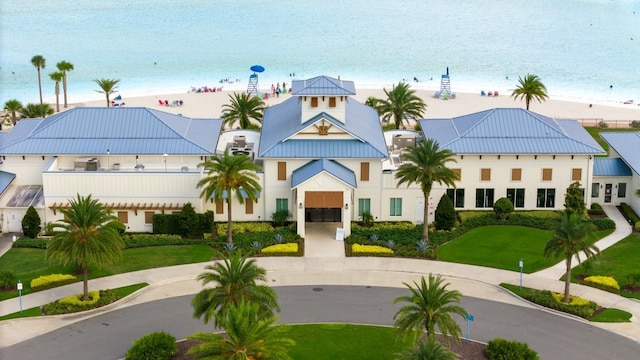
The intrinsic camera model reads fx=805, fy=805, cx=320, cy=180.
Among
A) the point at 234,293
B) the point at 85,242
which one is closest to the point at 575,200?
the point at 234,293

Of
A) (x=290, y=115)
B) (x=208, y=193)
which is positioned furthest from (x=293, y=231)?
(x=290, y=115)

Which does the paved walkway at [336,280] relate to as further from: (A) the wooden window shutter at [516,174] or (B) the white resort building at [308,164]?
(A) the wooden window shutter at [516,174]

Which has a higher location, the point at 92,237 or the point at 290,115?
the point at 290,115

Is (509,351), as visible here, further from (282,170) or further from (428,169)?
(282,170)

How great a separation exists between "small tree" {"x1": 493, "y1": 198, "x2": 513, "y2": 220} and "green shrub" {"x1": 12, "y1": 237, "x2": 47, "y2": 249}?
1487 inches

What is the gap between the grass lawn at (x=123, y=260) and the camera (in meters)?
59.1

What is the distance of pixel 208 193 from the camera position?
61969mm

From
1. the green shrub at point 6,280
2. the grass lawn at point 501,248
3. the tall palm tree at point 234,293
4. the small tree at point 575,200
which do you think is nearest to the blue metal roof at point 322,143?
the grass lawn at point 501,248

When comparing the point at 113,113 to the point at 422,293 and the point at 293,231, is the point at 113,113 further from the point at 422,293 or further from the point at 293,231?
the point at 422,293

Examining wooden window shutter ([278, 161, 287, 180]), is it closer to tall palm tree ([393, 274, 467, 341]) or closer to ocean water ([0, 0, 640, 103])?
tall palm tree ([393, 274, 467, 341])

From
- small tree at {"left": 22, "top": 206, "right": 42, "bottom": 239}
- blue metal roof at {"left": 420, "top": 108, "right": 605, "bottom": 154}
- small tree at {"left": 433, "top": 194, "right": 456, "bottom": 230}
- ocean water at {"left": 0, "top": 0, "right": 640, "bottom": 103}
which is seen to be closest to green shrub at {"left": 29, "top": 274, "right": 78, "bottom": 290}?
small tree at {"left": 22, "top": 206, "right": 42, "bottom": 239}

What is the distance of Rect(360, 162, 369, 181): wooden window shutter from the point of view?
69750 millimetres

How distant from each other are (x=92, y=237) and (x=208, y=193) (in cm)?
1141

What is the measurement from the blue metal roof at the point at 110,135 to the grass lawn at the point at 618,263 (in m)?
33.5
